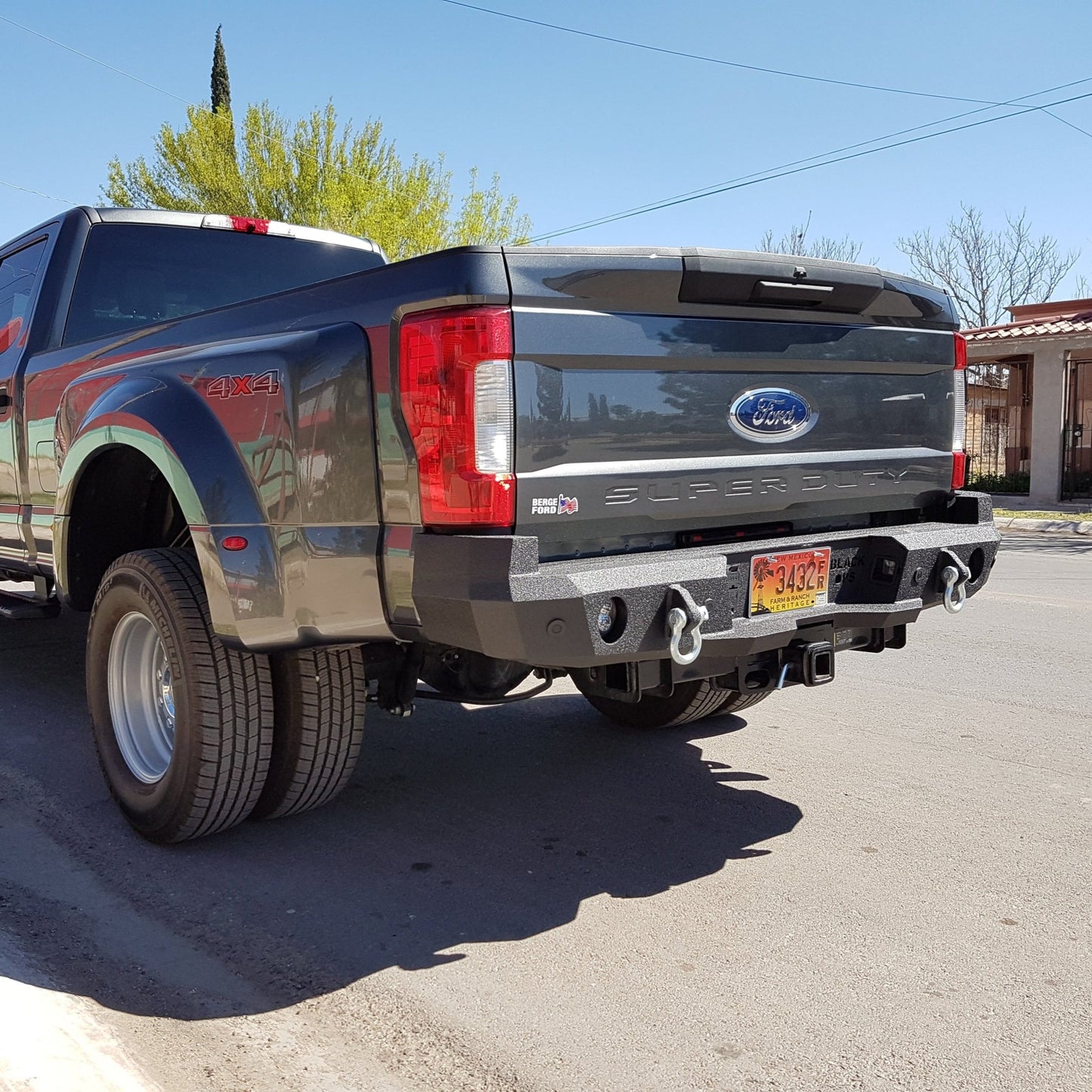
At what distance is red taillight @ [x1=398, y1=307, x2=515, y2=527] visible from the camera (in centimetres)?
274

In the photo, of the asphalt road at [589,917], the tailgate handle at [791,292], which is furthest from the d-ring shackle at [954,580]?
the tailgate handle at [791,292]

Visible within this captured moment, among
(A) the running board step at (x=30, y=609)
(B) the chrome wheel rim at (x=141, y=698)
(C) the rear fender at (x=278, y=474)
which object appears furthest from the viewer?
(A) the running board step at (x=30, y=609)

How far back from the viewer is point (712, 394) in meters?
3.20

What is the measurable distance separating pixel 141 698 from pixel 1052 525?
1498 centimetres

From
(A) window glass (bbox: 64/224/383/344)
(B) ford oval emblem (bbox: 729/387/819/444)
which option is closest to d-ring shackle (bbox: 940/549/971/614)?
(B) ford oval emblem (bbox: 729/387/819/444)

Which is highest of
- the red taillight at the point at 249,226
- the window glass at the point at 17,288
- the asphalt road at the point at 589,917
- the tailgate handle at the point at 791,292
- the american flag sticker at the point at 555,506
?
the red taillight at the point at 249,226

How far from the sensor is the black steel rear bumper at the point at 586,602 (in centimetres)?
273

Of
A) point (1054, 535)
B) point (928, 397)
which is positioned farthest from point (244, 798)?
point (1054, 535)

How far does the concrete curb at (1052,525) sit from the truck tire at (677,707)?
11919mm

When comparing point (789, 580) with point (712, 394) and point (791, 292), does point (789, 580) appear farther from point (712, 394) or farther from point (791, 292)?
point (791, 292)

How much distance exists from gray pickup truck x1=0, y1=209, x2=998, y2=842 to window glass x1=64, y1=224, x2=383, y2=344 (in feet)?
2.39

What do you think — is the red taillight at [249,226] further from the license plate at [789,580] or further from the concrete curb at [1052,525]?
the concrete curb at [1052,525]

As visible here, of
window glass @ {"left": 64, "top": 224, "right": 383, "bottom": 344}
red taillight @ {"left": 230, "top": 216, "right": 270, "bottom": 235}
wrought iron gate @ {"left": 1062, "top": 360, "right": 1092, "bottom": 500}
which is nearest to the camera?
window glass @ {"left": 64, "top": 224, "right": 383, "bottom": 344}

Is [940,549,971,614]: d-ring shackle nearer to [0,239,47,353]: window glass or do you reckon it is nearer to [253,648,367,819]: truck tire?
[253,648,367,819]: truck tire
